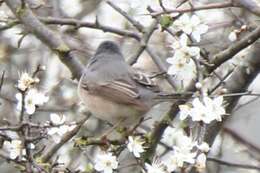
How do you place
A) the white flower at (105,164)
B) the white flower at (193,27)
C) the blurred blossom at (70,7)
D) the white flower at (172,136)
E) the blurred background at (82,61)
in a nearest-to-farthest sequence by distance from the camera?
the white flower at (105,164) < the white flower at (193,27) < the white flower at (172,136) < the blurred background at (82,61) < the blurred blossom at (70,7)

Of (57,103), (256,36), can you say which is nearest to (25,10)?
(256,36)

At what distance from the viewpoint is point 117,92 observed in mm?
4312

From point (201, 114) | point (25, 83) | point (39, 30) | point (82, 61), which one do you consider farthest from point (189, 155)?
point (82, 61)

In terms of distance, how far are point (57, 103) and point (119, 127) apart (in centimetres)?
202

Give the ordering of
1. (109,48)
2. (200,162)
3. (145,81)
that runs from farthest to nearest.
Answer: (109,48), (145,81), (200,162)

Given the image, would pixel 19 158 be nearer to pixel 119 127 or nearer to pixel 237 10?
pixel 119 127

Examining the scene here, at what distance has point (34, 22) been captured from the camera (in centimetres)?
429

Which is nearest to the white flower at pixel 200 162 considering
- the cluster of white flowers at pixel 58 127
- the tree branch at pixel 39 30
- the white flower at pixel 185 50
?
the white flower at pixel 185 50

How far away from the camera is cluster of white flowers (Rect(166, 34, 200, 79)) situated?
10.6 feet

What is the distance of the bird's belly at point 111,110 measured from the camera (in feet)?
13.9

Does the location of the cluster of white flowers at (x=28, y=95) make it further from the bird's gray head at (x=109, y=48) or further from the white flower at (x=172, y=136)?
the white flower at (x=172, y=136)

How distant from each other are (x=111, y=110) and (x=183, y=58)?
1.11 metres

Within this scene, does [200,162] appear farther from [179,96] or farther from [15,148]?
[15,148]

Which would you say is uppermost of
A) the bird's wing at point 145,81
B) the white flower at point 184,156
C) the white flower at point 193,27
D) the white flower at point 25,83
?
the white flower at point 193,27
